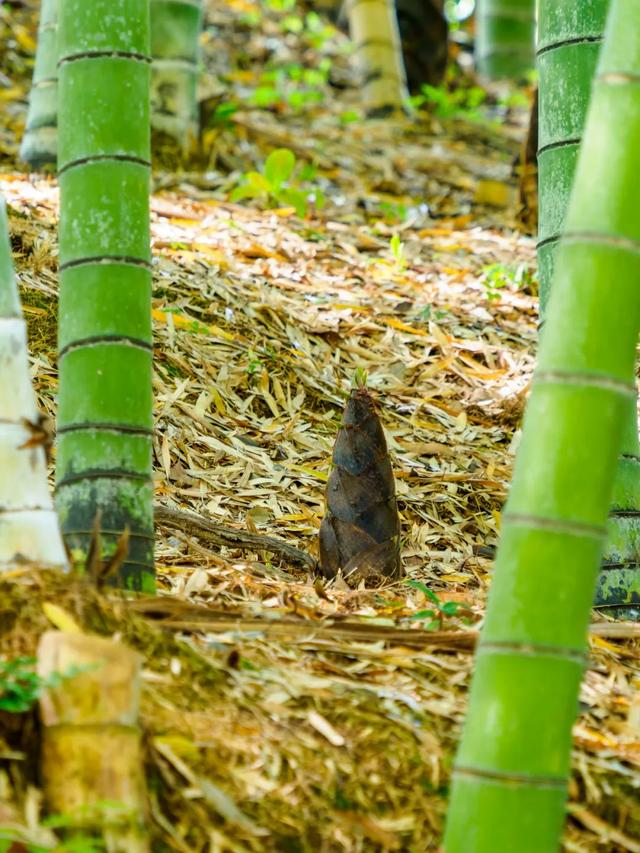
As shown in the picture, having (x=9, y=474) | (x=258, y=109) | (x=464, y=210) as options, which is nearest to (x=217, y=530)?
(x=9, y=474)

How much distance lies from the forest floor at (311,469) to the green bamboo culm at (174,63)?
10.5 inches

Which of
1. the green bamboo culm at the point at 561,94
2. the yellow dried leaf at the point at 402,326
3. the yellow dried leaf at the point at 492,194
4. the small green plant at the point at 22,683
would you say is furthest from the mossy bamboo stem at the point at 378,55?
the small green plant at the point at 22,683

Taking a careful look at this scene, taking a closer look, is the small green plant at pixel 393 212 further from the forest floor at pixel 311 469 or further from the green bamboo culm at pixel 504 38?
the green bamboo culm at pixel 504 38

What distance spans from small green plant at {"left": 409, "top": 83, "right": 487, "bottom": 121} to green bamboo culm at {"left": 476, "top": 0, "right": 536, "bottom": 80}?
33cm

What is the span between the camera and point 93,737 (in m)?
1.68

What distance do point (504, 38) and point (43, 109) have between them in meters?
5.58

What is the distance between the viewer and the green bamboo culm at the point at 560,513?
1.66m

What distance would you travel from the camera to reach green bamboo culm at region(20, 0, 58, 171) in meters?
5.19

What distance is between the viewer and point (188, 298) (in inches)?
171

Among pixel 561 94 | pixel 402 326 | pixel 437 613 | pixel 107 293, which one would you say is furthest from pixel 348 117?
pixel 107 293

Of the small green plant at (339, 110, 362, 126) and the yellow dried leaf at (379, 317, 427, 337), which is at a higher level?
the small green plant at (339, 110, 362, 126)

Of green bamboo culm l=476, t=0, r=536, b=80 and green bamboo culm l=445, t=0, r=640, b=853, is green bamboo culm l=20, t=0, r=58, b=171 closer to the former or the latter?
green bamboo culm l=445, t=0, r=640, b=853

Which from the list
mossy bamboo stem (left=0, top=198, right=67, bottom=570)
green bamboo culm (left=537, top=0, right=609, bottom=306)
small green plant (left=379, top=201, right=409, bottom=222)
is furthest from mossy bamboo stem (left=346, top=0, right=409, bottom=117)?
mossy bamboo stem (left=0, top=198, right=67, bottom=570)

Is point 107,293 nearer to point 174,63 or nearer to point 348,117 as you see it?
point 174,63
